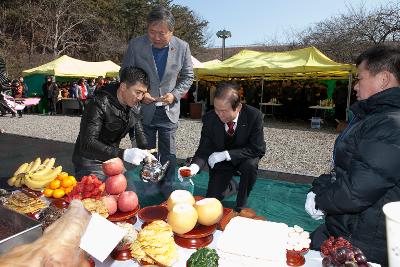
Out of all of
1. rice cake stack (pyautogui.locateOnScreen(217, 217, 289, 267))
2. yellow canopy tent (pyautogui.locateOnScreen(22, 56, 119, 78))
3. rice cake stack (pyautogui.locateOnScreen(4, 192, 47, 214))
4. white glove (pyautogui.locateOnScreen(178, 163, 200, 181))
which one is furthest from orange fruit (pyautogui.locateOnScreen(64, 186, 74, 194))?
yellow canopy tent (pyautogui.locateOnScreen(22, 56, 119, 78))

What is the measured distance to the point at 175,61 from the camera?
13.0ft

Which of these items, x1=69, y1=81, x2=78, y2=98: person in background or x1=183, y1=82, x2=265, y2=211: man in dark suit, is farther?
x1=69, y1=81, x2=78, y2=98: person in background

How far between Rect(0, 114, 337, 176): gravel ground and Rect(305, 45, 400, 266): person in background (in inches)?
156

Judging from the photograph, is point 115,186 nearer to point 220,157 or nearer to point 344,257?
point 344,257

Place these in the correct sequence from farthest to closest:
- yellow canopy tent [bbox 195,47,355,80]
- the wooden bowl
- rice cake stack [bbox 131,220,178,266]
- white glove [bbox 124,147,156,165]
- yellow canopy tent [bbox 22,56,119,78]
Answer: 1. yellow canopy tent [bbox 22,56,119,78]
2. yellow canopy tent [bbox 195,47,355,80]
3. white glove [bbox 124,147,156,165]
4. the wooden bowl
5. rice cake stack [bbox 131,220,178,266]

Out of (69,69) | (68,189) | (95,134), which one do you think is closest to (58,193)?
(68,189)

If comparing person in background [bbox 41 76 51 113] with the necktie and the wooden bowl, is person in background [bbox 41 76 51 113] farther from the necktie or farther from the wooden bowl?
the wooden bowl

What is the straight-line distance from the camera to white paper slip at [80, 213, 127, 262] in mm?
1236

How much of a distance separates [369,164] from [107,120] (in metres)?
2.18

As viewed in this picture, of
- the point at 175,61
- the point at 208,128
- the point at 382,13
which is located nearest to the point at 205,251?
the point at 208,128

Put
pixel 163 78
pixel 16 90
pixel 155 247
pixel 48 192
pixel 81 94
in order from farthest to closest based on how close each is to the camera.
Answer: pixel 81 94 → pixel 16 90 → pixel 163 78 → pixel 48 192 → pixel 155 247

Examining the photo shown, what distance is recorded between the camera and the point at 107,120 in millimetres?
3107

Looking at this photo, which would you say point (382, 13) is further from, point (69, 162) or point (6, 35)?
point (6, 35)

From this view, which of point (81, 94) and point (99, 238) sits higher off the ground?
point (99, 238)
